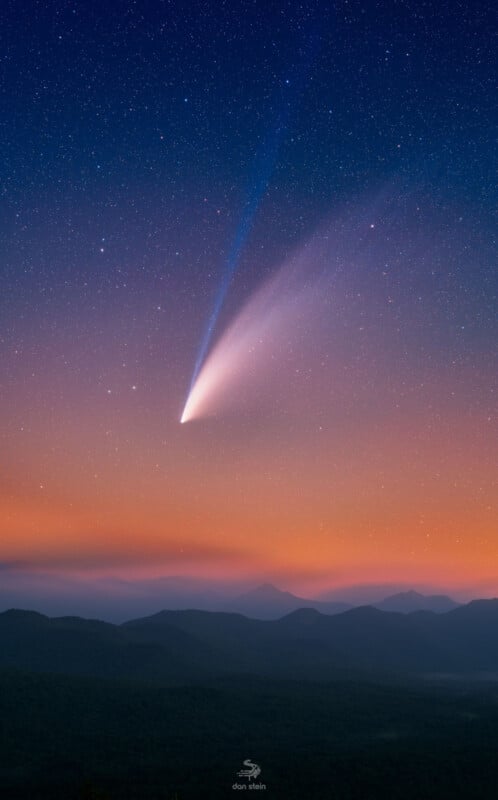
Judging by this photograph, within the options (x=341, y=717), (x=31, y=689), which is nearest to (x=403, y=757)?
(x=341, y=717)

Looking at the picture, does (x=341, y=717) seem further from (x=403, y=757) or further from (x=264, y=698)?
(x=403, y=757)
